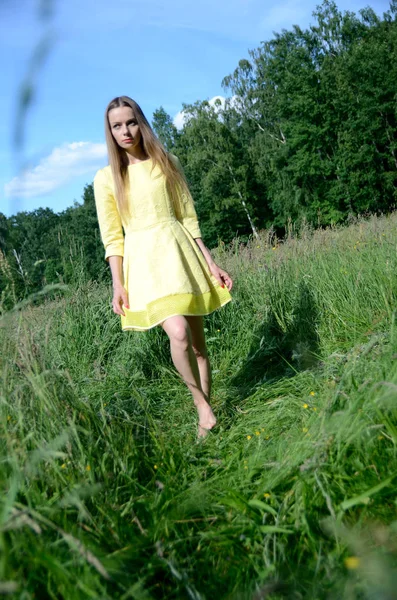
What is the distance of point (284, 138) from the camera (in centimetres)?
3919

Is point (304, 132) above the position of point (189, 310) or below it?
above

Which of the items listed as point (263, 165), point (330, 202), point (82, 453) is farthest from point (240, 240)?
point (263, 165)

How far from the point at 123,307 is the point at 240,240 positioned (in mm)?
3809

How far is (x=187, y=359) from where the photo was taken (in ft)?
10.1

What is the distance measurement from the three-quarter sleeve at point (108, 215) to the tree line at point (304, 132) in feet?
87.0

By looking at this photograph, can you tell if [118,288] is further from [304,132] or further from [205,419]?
[304,132]

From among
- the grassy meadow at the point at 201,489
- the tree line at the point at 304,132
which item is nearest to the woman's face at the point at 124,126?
the grassy meadow at the point at 201,489

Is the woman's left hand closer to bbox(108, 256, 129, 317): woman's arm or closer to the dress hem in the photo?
the dress hem

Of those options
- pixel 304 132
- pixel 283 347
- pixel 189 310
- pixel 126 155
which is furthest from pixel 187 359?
pixel 304 132

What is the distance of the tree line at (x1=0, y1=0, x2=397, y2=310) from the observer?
33375 mm

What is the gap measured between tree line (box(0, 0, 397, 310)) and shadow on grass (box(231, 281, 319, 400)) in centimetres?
2506

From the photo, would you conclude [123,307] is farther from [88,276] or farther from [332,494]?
[88,276]

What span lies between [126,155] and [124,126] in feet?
0.64

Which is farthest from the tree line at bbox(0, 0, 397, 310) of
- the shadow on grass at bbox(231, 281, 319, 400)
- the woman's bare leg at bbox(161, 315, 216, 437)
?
the woman's bare leg at bbox(161, 315, 216, 437)
